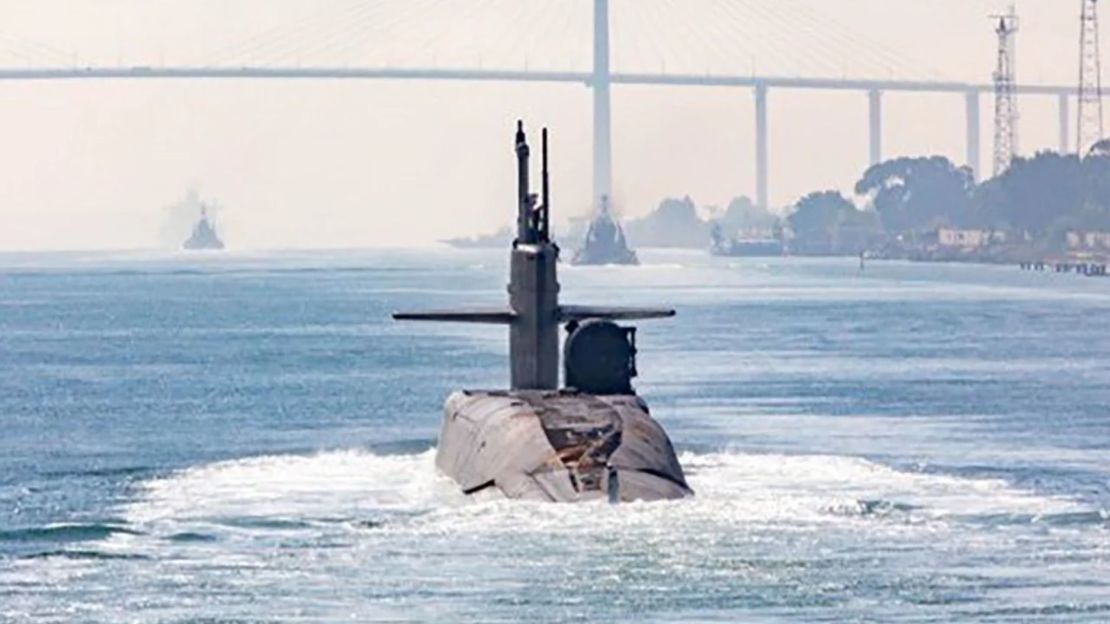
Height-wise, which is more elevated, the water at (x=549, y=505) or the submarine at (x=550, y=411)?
the submarine at (x=550, y=411)

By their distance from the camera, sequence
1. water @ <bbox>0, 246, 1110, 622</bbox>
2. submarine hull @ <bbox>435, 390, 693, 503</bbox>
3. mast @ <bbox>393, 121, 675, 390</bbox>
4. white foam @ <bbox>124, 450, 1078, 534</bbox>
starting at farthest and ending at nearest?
mast @ <bbox>393, 121, 675, 390</bbox> < submarine hull @ <bbox>435, 390, 693, 503</bbox> < white foam @ <bbox>124, 450, 1078, 534</bbox> < water @ <bbox>0, 246, 1110, 622</bbox>

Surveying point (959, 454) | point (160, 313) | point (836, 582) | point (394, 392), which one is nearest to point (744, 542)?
point (836, 582)

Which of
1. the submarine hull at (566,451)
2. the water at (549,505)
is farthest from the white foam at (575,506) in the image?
the submarine hull at (566,451)

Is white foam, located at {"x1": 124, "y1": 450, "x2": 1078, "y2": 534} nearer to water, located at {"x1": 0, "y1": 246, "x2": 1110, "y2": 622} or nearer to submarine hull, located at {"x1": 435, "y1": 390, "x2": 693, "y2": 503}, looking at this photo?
water, located at {"x1": 0, "y1": 246, "x2": 1110, "y2": 622}

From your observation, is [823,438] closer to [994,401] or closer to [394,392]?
[994,401]

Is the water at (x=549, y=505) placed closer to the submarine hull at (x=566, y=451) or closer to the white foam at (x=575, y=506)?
the white foam at (x=575, y=506)

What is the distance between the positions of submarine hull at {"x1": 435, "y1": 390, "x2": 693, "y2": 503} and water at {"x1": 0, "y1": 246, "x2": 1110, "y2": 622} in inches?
21.2

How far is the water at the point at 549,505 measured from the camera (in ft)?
136

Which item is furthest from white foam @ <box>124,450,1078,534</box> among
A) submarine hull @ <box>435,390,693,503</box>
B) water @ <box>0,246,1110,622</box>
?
submarine hull @ <box>435,390,693,503</box>

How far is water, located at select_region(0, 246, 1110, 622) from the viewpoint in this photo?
4144 cm

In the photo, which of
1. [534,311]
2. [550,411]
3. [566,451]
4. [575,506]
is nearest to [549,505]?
[575,506]

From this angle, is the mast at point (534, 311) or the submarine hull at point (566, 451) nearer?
the submarine hull at point (566, 451)

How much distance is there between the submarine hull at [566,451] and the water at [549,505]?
539 millimetres

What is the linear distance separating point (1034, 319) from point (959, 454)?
73514 millimetres
